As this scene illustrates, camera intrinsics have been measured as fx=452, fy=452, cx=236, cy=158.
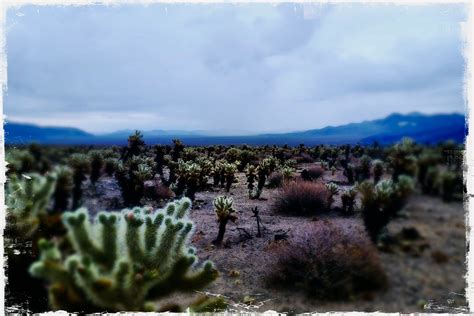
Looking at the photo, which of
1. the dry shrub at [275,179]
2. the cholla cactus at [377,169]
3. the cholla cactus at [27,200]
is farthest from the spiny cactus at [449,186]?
the cholla cactus at [27,200]

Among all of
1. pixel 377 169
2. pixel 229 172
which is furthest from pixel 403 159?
pixel 229 172

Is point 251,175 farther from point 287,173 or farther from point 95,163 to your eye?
point 95,163

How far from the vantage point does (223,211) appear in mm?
4980

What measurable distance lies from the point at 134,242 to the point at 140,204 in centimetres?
98

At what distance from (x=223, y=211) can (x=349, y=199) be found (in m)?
1.39

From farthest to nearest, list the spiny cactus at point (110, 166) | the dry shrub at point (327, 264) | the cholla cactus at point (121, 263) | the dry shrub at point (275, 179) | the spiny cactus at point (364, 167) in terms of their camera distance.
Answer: the dry shrub at point (275, 179) → the spiny cactus at point (110, 166) → the spiny cactus at point (364, 167) → the dry shrub at point (327, 264) → the cholla cactus at point (121, 263)

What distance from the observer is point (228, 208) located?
5.05 m

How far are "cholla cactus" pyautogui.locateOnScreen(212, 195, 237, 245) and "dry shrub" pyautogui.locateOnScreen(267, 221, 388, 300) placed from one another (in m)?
0.67

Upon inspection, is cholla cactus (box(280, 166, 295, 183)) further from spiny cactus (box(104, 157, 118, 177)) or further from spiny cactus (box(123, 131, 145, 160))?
spiny cactus (box(104, 157, 118, 177))

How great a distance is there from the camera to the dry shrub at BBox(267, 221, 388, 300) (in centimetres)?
390

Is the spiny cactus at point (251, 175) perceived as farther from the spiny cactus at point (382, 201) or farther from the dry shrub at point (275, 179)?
the spiny cactus at point (382, 201)

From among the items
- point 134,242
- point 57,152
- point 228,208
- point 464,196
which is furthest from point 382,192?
point 57,152

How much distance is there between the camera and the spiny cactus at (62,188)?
3811 millimetres

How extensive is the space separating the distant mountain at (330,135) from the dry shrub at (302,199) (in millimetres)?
662
